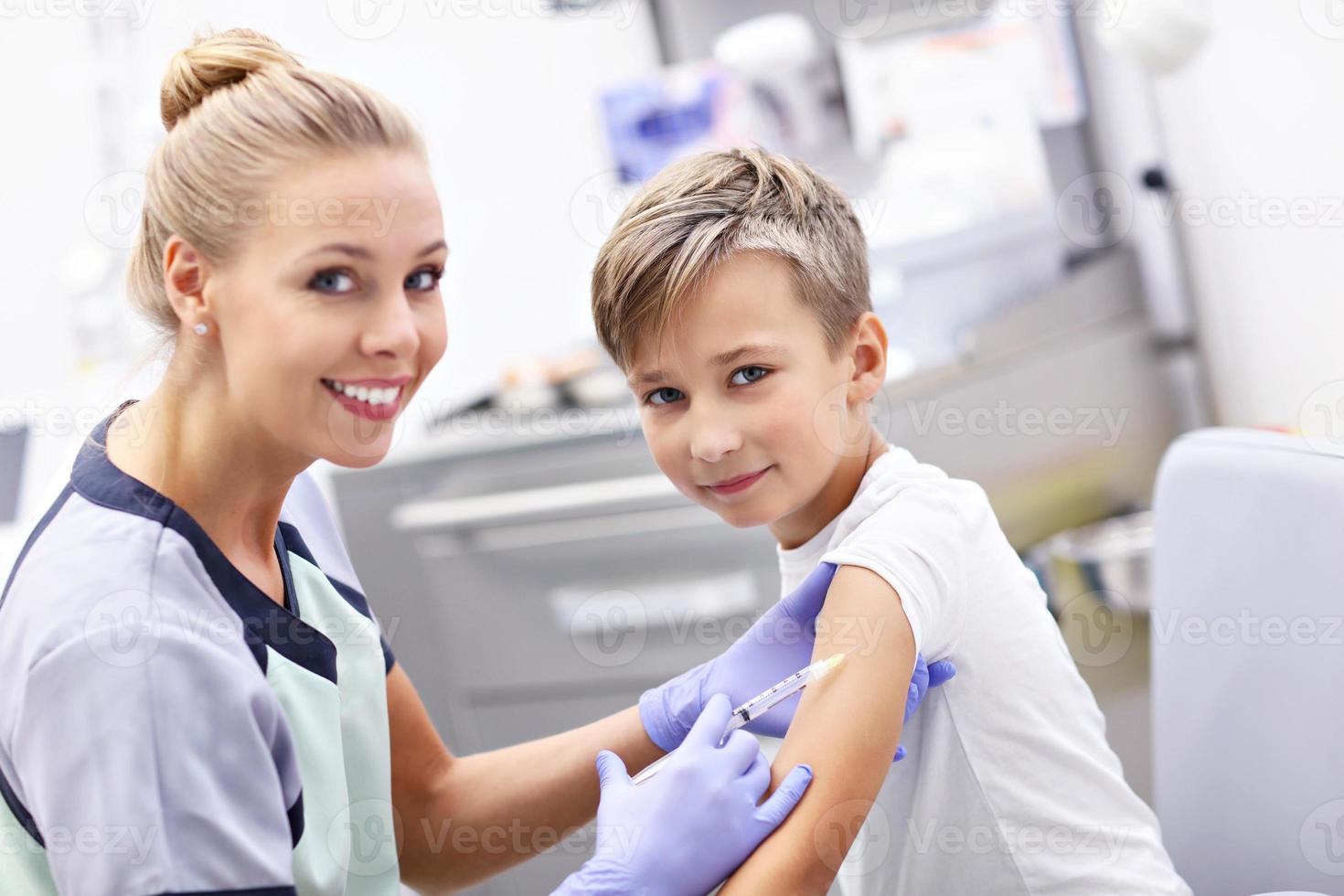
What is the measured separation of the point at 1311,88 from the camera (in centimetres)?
183

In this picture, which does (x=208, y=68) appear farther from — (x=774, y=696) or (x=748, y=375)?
(x=774, y=696)

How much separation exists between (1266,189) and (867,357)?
3.96 feet

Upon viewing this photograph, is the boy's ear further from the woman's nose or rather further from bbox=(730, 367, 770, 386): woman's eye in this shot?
the woman's nose

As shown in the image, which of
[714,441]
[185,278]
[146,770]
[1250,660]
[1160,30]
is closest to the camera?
[146,770]

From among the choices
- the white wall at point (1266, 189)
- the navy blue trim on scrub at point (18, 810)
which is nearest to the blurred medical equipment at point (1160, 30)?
the white wall at point (1266, 189)

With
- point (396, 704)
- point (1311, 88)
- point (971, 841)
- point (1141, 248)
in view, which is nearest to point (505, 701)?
point (396, 704)

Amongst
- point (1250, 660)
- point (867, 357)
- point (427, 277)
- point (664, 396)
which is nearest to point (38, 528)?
point (427, 277)

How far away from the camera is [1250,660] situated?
1128 millimetres

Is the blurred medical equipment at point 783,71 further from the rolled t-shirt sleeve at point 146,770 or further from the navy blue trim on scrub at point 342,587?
the rolled t-shirt sleeve at point 146,770

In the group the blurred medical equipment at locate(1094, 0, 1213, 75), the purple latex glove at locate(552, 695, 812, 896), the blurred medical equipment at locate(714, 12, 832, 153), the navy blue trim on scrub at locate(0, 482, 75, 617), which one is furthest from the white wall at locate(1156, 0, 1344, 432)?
the navy blue trim on scrub at locate(0, 482, 75, 617)

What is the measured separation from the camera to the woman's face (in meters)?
0.89

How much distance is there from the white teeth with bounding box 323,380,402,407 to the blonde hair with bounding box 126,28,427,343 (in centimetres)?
12

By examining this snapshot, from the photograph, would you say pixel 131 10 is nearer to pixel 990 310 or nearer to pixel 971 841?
pixel 990 310

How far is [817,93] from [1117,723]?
4.53 ft
